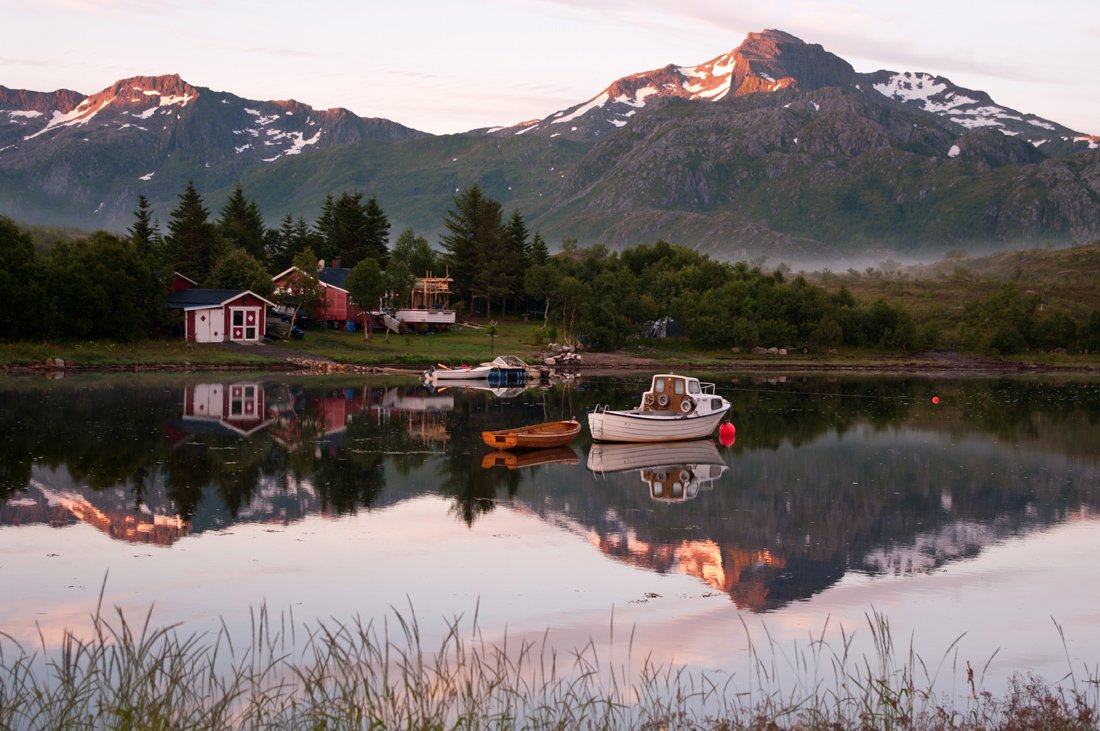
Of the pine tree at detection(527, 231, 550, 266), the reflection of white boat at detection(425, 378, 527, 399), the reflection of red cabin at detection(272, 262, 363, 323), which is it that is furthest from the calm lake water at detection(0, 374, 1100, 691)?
the pine tree at detection(527, 231, 550, 266)

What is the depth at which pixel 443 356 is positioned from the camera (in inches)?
3497

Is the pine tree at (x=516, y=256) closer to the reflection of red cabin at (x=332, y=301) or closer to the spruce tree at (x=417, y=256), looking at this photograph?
the spruce tree at (x=417, y=256)

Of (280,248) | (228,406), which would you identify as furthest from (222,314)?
(280,248)

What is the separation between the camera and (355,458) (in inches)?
1507

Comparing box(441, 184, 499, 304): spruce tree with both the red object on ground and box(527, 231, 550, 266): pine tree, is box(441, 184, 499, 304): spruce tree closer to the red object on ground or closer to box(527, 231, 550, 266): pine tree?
box(527, 231, 550, 266): pine tree

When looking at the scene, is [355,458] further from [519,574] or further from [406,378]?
[406,378]

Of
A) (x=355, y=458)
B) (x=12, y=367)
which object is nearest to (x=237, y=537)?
(x=355, y=458)

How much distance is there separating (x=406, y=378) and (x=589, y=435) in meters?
32.1

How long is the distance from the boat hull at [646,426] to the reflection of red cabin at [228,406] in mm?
13252

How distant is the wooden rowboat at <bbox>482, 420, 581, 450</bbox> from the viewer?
133 ft

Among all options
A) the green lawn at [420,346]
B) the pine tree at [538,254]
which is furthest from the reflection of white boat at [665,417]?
the pine tree at [538,254]

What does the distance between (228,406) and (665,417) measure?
68.4 feet

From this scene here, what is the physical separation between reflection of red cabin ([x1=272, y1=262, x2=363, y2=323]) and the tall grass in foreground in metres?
84.5

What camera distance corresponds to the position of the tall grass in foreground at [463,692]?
510 inches
